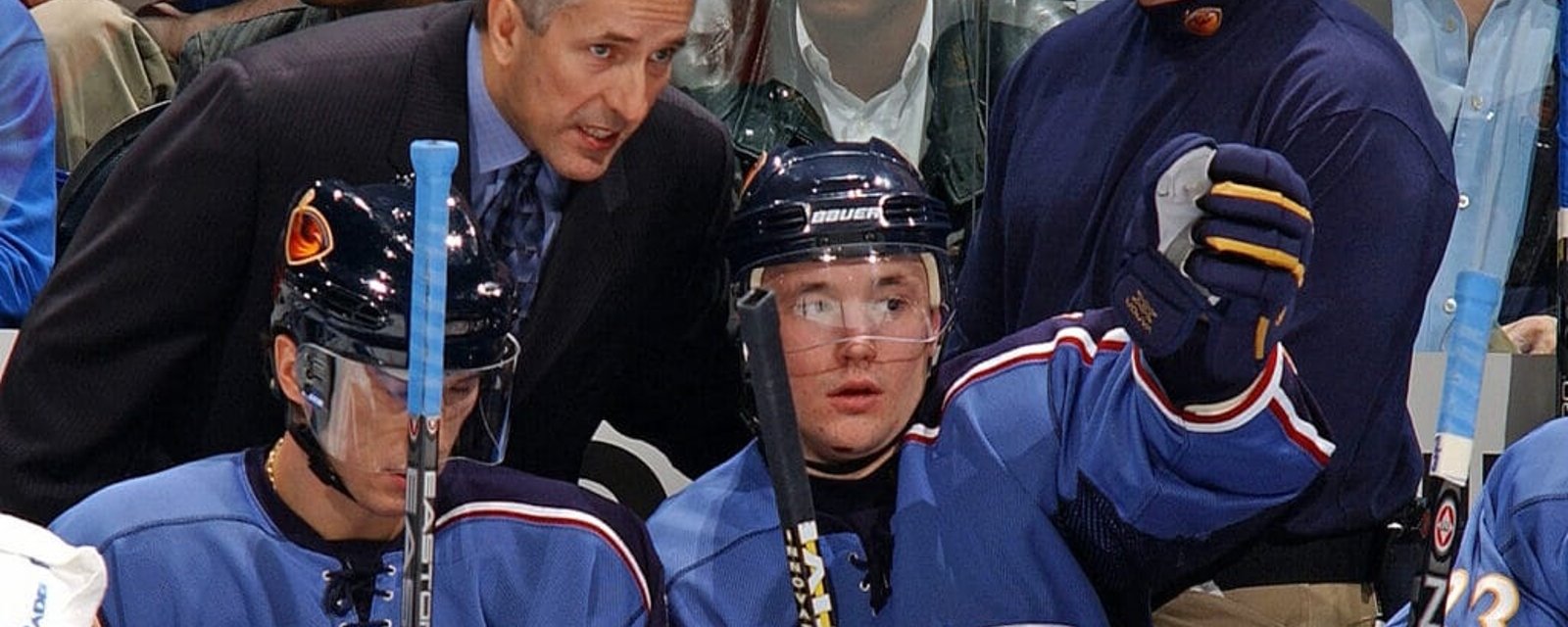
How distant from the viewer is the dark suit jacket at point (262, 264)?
9.53 ft

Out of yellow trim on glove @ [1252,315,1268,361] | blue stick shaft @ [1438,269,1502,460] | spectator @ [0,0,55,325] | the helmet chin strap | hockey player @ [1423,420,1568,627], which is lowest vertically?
spectator @ [0,0,55,325]

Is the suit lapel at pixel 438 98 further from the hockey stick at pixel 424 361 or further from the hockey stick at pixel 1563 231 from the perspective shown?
the hockey stick at pixel 1563 231

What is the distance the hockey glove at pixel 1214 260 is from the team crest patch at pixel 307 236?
76 cm

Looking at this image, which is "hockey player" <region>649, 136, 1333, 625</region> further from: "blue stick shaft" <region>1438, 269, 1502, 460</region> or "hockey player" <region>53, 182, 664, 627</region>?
"blue stick shaft" <region>1438, 269, 1502, 460</region>

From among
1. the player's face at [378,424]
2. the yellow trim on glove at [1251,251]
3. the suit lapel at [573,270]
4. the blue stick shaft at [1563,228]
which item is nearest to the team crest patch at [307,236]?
the player's face at [378,424]

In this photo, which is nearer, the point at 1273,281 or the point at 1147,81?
the point at 1273,281

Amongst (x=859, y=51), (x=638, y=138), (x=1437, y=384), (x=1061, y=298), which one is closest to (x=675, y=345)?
(x=638, y=138)

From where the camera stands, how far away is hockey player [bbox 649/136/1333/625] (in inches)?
103

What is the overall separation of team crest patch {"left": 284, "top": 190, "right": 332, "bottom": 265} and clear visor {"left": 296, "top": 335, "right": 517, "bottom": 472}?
0.30 feet

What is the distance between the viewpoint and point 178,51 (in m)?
3.97

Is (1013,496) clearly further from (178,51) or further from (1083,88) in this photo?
(178,51)

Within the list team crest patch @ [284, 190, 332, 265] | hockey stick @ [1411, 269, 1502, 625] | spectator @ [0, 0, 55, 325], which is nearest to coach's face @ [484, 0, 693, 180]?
team crest patch @ [284, 190, 332, 265]

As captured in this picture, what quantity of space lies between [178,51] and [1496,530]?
2220 millimetres

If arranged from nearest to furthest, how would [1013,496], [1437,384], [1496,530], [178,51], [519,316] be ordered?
1. [1496,530]
2. [1013,496]
3. [519,316]
4. [1437,384]
5. [178,51]
